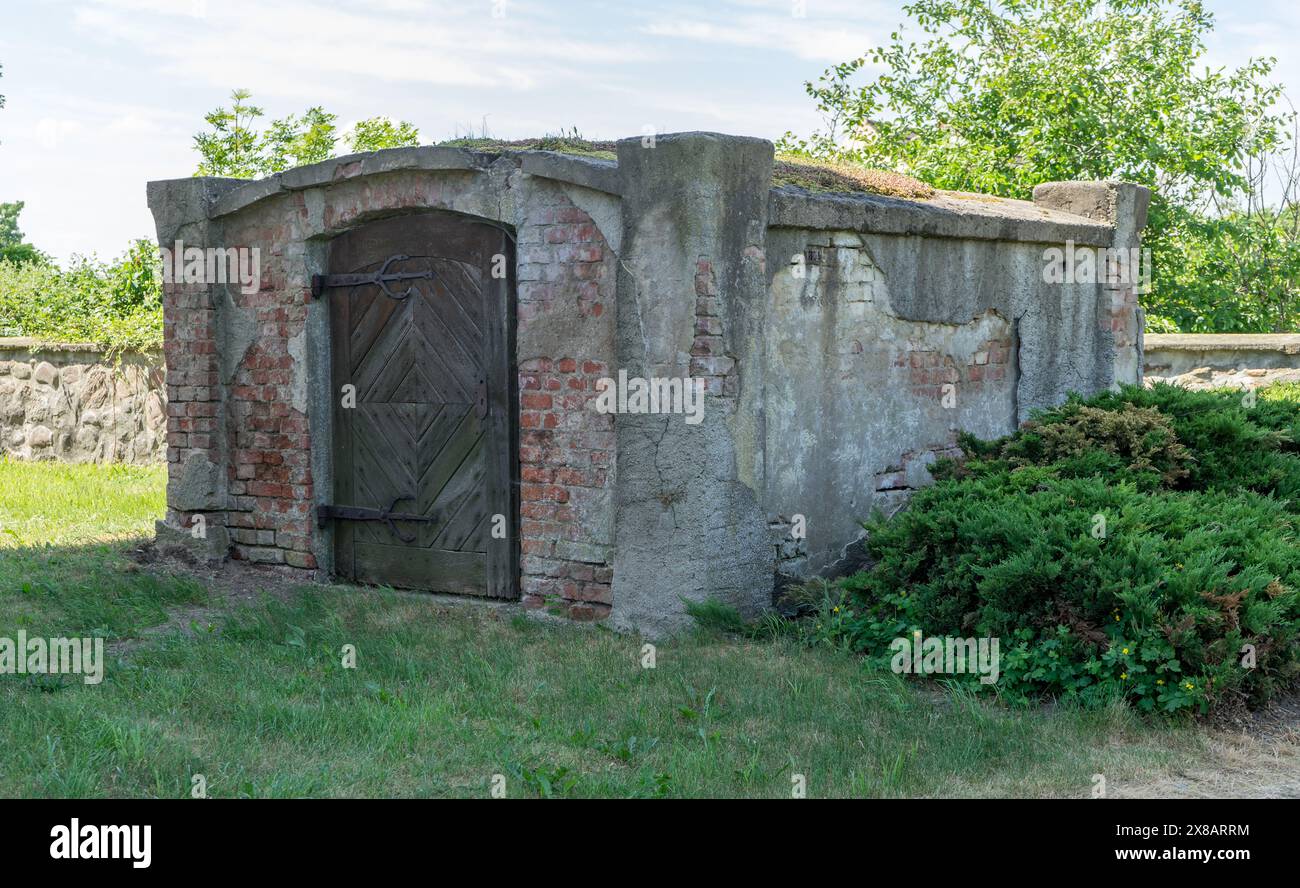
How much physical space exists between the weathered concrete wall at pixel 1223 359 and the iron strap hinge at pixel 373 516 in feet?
27.6

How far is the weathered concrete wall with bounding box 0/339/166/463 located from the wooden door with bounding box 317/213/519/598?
20.6ft

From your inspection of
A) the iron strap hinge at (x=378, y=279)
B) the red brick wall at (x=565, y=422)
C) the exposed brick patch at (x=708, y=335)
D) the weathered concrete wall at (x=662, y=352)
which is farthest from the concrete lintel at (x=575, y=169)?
the iron strap hinge at (x=378, y=279)

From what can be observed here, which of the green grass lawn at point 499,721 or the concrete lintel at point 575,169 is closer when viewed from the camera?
the green grass lawn at point 499,721

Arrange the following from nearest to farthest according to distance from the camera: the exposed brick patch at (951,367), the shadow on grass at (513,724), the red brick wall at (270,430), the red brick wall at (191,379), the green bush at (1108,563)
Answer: the shadow on grass at (513,724) → the green bush at (1108,563) → the exposed brick patch at (951,367) → the red brick wall at (270,430) → the red brick wall at (191,379)

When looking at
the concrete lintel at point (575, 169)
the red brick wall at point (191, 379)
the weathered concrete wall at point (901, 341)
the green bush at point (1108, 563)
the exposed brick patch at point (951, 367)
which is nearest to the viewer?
the green bush at point (1108, 563)

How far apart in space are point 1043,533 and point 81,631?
4.93 meters

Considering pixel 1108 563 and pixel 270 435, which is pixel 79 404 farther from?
pixel 1108 563

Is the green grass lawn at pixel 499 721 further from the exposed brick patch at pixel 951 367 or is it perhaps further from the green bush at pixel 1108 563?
the exposed brick patch at pixel 951 367

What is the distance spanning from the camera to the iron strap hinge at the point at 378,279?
7.38 meters

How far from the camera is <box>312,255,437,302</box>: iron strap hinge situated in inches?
291

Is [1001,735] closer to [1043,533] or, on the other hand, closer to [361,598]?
[1043,533]

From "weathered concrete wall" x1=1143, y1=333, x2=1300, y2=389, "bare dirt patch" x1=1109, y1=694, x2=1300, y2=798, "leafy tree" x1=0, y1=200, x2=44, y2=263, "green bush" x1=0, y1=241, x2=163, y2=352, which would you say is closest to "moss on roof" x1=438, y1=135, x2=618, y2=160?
"bare dirt patch" x1=1109, y1=694, x2=1300, y2=798
